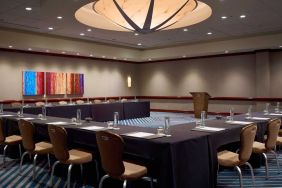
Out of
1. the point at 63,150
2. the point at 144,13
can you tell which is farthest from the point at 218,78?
the point at 63,150

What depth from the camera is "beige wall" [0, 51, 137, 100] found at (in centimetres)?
987

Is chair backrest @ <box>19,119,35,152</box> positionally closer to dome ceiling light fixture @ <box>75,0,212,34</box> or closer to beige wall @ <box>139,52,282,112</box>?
dome ceiling light fixture @ <box>75,0,212,34</box>

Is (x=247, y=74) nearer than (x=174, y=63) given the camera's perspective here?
Yes

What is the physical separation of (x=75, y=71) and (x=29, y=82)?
2.09 m

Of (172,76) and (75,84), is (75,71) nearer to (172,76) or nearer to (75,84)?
(75,84)

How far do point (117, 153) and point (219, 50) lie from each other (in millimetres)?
9217

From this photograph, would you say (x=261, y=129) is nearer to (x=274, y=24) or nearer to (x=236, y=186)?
(x=236, y=186)

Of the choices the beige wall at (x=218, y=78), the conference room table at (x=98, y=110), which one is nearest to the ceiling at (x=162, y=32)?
the beige wall at (x=218, y=78)

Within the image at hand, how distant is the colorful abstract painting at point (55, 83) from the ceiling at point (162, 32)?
189 centimetres

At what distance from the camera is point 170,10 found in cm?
767

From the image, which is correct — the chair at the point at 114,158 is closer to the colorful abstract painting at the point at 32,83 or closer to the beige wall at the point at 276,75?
the colorful abstract painting at the point at 32,83

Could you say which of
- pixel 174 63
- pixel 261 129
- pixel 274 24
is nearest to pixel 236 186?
pixel 261 129

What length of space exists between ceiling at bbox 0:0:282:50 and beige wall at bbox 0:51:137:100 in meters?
1.60

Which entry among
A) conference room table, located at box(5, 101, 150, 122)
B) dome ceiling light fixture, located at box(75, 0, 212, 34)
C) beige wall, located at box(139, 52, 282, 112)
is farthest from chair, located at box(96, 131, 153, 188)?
beige wall, located at box(139, 52, 282, 112)
